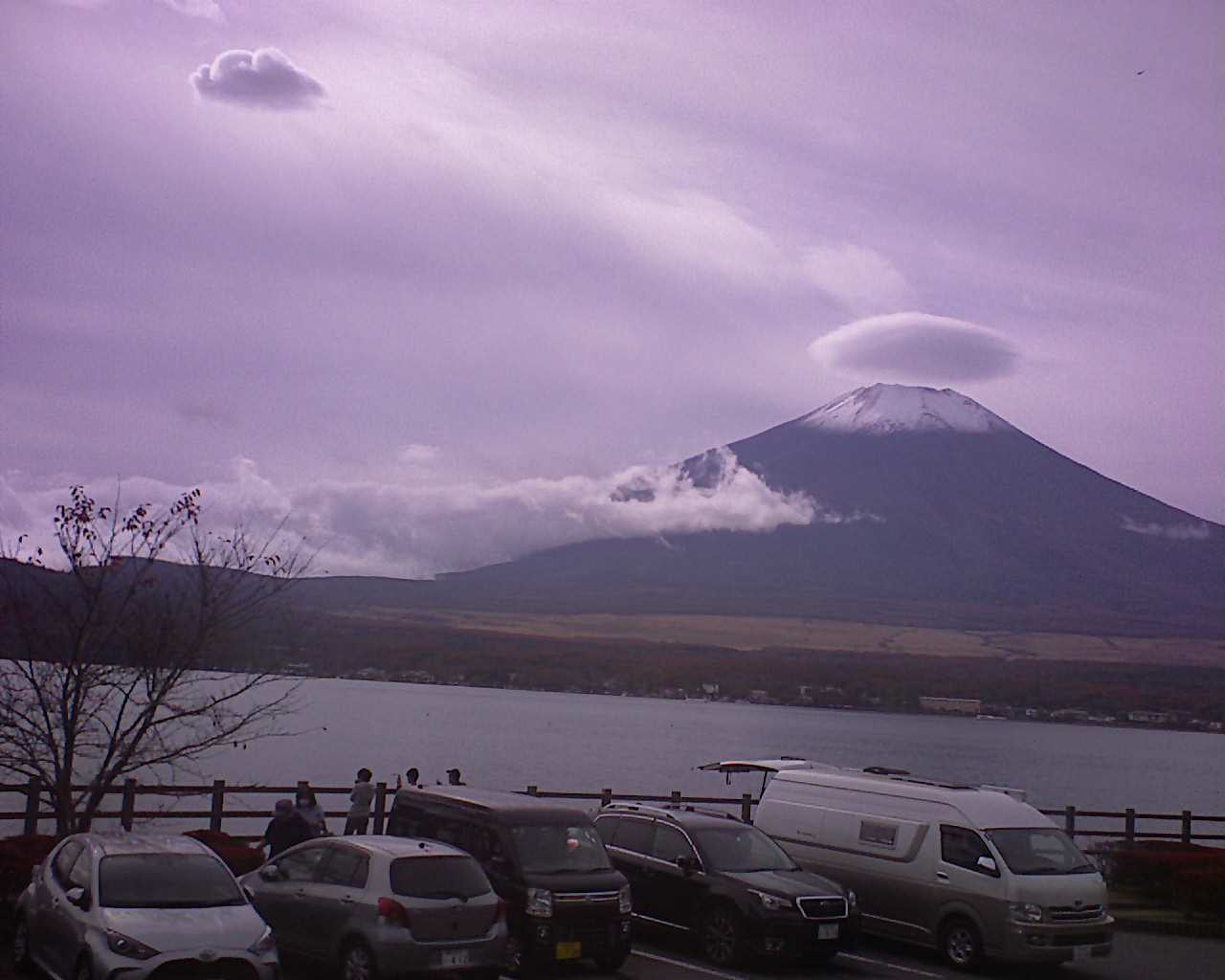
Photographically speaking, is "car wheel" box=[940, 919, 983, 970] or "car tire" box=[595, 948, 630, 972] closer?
"car tire" box=[595, 948, 630, 972]

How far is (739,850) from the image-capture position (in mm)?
15992

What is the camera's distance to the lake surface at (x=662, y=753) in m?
53.1

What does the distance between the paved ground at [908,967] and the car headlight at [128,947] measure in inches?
90.4

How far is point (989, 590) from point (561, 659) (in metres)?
94.9

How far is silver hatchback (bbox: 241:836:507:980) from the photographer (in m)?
12.0

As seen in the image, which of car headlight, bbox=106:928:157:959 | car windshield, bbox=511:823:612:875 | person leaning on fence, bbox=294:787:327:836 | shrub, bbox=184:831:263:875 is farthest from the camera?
person leaning on fence, bbox=294:787:327:836

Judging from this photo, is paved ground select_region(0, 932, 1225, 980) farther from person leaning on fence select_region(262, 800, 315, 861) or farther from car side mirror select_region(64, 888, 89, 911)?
person leaning on fence select_region(262, 800, 315, 861)

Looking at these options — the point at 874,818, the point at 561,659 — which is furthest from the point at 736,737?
the point at 874,818

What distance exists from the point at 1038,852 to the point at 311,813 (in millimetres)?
8952

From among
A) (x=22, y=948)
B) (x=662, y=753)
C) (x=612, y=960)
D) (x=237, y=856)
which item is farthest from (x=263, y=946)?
(x=662, y=753)

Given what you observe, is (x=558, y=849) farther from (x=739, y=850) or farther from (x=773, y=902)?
(x=739, y=850)

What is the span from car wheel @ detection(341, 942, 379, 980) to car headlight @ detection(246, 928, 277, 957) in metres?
0.91

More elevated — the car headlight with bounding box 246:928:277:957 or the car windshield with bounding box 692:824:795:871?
the car windshield with bounding box 692:824:795:871

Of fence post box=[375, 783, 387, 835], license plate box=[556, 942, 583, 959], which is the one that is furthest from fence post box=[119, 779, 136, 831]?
license plate box=[556, 942, 583, 959]
